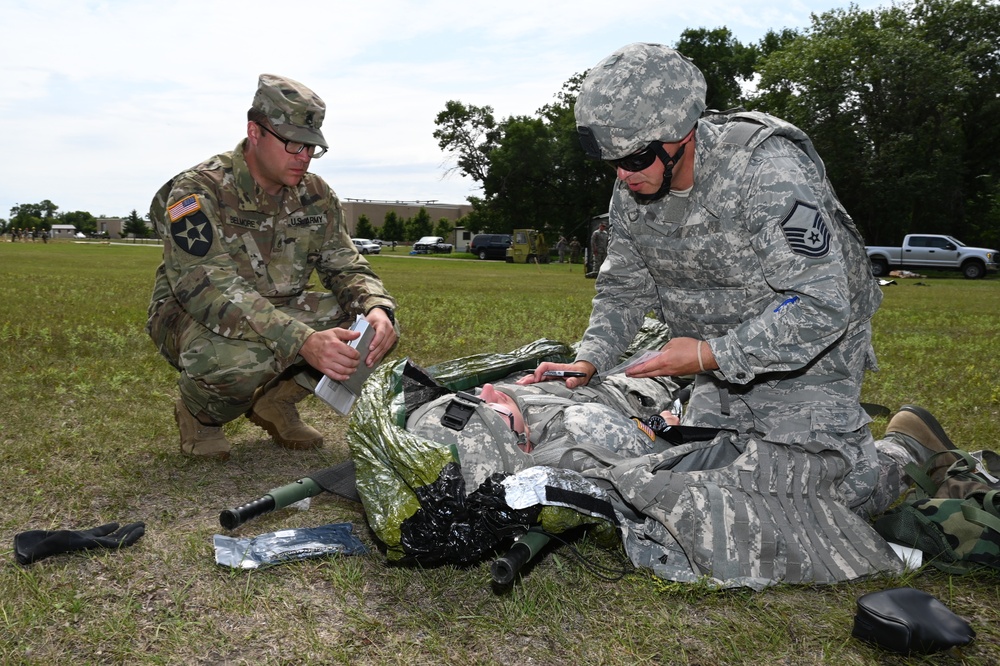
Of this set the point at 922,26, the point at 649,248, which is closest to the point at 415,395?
the point at 649,248

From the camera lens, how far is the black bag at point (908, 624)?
7.53ft

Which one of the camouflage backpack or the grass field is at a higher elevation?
the camouflage backpack

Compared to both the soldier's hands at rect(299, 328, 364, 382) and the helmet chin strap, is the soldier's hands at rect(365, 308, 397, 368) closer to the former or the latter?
the soldier's hands at rect(299, 328, 364, 382)

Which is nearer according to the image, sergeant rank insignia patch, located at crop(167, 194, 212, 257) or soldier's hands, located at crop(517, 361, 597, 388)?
soldier's hands, located at crop(517, 361, 597, 388)

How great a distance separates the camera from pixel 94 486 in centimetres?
362

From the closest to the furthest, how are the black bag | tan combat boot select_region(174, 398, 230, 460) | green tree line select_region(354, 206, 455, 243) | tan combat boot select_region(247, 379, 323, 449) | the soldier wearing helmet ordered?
the black bag → the soldier wearing helmet → tan combat boot select_region(174, 398, 230, 460) → tan combat boot select_region(247, 379, 323, 449) → green tree line select_region(354, 206, 455, 243)

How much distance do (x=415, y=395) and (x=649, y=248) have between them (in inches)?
46.7

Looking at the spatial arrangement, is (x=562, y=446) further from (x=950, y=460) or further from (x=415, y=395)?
(x=950, y=460)

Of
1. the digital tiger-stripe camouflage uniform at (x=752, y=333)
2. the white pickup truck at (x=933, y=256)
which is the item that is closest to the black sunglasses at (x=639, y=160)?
the digital tiger-stripe camouflage uniform at (x=752, y=333)

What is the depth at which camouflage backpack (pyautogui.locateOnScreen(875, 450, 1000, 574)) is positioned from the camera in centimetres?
279

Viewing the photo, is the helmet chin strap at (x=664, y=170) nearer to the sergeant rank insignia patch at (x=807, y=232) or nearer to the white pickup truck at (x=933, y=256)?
the sergeant rank insignia patch at (x=807, y=232)

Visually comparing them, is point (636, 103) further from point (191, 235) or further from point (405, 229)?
point (405, 229)

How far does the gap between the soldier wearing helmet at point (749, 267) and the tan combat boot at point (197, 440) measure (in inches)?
86.3

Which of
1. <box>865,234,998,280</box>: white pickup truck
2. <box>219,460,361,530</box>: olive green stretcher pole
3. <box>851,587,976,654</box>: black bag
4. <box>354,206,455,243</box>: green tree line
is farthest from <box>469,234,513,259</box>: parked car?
<box>851,587,976,654</box>: black bag
